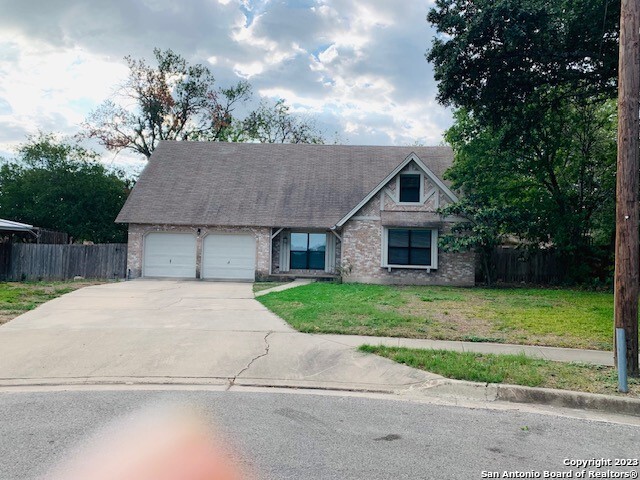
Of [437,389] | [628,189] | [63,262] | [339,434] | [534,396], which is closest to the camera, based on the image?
[339,434]

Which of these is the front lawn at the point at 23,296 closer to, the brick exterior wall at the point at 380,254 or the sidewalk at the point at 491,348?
the sidewalk at the point at 491,348

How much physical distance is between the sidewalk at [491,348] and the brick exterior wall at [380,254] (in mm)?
11441

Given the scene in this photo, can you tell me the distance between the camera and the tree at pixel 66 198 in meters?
26.8

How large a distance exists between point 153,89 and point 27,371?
33.4 meters

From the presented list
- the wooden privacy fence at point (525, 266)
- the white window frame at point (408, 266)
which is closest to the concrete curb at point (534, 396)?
the white window frame at point (408, 266)

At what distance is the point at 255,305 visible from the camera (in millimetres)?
13352

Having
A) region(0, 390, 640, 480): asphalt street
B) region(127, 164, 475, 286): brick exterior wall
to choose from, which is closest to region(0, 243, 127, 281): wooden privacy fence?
region(127, 164, 475, 286): brick exterior wall

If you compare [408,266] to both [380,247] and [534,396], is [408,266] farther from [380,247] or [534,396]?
[534,396]

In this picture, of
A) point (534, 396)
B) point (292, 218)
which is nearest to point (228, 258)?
point (292, 218)

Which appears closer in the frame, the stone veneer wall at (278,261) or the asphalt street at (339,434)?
the asphalt street at (339,434)

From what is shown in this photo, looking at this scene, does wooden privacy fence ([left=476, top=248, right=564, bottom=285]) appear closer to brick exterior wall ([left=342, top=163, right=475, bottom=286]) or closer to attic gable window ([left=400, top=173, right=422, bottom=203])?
brick exterior wall ([left=342, top=163, right=475, bottom=286])

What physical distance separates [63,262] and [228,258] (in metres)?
7.38

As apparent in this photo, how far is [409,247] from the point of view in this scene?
814 inches

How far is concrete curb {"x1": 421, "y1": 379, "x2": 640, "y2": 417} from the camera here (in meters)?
5.87
